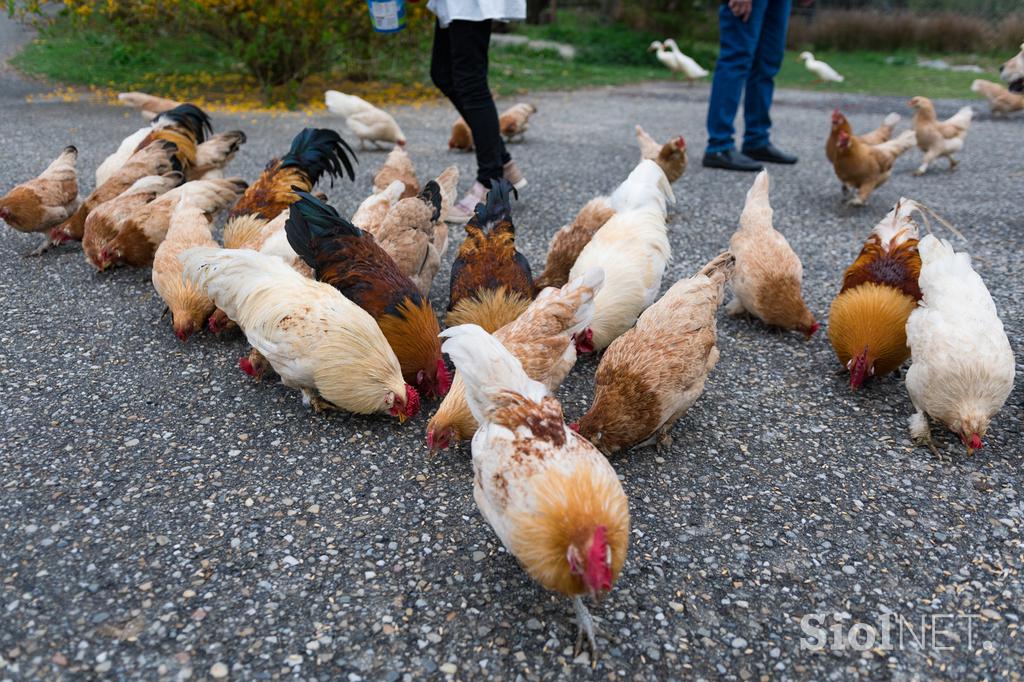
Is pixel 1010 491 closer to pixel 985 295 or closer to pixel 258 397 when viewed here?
pixel 985 295

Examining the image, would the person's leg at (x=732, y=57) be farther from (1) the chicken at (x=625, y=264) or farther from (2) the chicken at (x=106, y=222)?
(2) the chicken at (x=106, y=222)

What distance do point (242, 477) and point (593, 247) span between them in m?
2.31

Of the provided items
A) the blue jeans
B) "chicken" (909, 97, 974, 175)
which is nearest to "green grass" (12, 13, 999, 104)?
the blue jeans

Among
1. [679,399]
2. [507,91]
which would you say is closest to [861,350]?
[679,399]

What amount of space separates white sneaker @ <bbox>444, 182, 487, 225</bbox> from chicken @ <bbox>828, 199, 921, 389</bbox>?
9.79ft

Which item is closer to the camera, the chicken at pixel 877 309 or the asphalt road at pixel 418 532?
the asphalt road at pixel 418 532

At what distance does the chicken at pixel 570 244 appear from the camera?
14.6ft

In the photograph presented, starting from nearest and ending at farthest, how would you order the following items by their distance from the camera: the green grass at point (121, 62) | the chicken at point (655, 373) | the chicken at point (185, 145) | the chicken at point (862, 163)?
the chicken at point (655, 373)
the chicken at point (185, 145)
the chicken at point (862, 163)
the green grass at point (121, 62)

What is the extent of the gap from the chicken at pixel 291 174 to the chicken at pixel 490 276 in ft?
4.59

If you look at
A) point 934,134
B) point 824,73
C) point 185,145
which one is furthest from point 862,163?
point 824,73

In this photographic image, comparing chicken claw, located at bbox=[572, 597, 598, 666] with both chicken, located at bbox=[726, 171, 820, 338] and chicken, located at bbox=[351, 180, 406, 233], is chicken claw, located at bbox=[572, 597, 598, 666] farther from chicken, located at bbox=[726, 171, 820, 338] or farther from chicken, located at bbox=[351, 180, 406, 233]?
chicken, located at bbox=[351, 180, 406, 233]

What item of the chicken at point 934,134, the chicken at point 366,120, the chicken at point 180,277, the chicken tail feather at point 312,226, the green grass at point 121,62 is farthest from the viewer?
the green grass at point 121,62

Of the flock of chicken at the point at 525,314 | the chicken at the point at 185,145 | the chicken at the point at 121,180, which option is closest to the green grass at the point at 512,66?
the chicken at the point at 185,145

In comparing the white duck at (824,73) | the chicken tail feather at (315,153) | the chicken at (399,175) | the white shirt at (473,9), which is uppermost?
the white shirt at (473,9)
